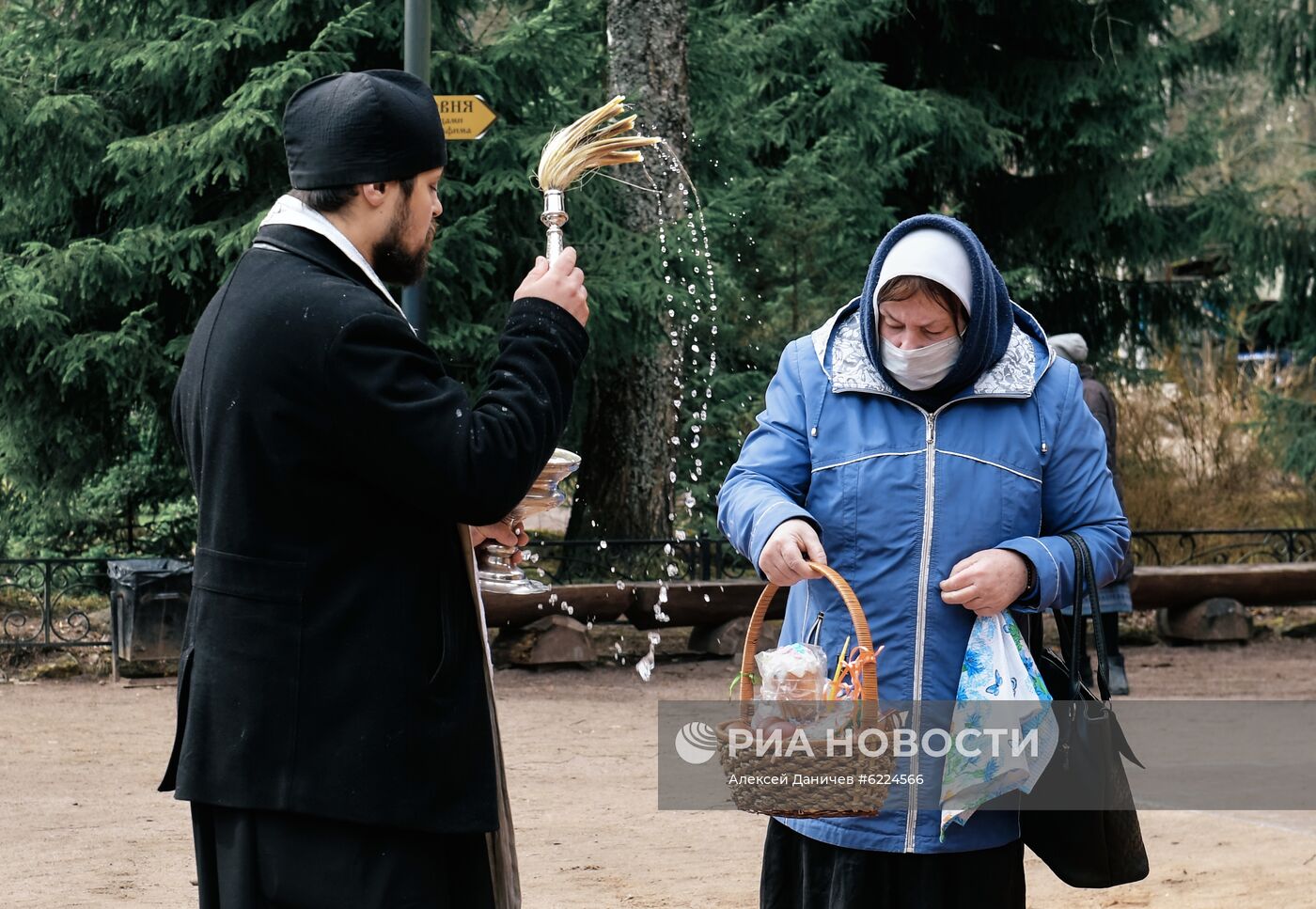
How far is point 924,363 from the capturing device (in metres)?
3.02

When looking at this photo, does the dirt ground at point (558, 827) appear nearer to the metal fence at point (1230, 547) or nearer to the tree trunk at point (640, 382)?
the tree trunk at point (640, 382)

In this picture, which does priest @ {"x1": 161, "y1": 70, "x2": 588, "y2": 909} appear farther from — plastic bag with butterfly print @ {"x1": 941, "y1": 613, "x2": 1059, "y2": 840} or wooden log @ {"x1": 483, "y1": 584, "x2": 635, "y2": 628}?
wooden log @ {"x1": 483, "y1": 584, "x2": 635, "y2": 628}

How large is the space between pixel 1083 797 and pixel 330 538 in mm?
1514

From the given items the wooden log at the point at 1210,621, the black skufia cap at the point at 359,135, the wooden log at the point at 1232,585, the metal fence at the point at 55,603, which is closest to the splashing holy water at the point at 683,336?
the metal fence at the point at 55,603

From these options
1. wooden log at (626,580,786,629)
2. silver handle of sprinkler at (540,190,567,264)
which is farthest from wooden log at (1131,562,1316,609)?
silver handle of sprinkler at (540,190,567,264)

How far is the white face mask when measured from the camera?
301 centimetres

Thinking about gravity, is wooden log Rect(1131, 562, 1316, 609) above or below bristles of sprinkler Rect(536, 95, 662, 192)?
below

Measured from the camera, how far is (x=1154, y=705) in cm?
913

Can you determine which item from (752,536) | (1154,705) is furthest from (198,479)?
(1154,705)

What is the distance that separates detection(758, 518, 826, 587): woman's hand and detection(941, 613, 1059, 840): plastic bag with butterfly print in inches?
14.0

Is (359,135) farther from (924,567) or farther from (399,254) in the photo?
(924,567)

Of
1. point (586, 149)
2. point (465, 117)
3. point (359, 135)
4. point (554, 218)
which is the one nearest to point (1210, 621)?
point (465, 117)

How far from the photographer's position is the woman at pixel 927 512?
297 centimetres

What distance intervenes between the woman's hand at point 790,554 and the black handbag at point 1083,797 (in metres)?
0.51
